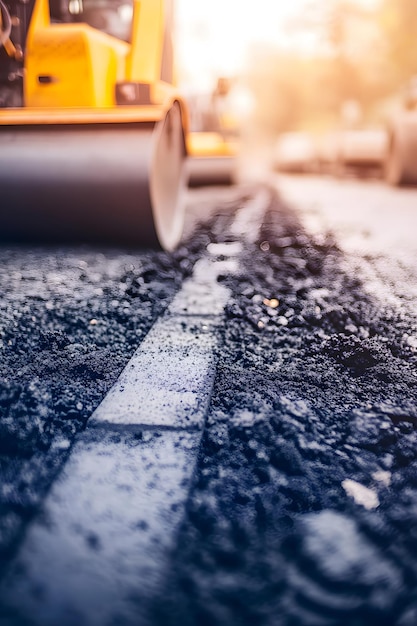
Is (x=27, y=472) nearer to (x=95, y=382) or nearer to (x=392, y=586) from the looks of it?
(x=95, y=382)

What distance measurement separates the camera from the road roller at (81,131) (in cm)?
311

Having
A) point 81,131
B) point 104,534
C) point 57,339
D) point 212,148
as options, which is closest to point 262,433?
point 104,534

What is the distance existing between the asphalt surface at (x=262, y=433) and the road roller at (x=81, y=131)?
0.30 metres

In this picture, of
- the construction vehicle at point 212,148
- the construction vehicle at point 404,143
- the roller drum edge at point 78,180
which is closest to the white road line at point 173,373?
the roller drum edge at point 78,180

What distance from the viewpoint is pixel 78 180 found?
3.13 metres

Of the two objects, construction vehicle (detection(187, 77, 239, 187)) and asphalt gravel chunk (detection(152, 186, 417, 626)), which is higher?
asphalt gravel chunk (detection(152, 186, 417, 626))

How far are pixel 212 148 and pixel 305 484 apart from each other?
268 inches

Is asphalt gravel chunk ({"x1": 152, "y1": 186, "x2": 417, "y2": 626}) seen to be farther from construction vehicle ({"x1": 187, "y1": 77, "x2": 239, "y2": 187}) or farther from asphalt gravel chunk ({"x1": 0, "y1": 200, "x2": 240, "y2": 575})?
construction vehicle ({"x1": 187, "y1": 77, "x2": 239, "y2": 187})

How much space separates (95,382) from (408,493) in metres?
1.02

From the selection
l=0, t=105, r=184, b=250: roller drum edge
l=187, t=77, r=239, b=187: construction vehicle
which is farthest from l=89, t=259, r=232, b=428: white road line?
l=187, t=77, r=239, b=187: construction vehicle

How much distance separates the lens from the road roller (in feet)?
10.2

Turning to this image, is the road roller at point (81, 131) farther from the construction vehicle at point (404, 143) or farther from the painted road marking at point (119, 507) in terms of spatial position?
the construction vehicle at point (404, 143)

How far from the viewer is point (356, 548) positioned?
120 centimetres

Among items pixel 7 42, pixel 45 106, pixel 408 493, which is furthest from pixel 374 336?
pixel 7 42
